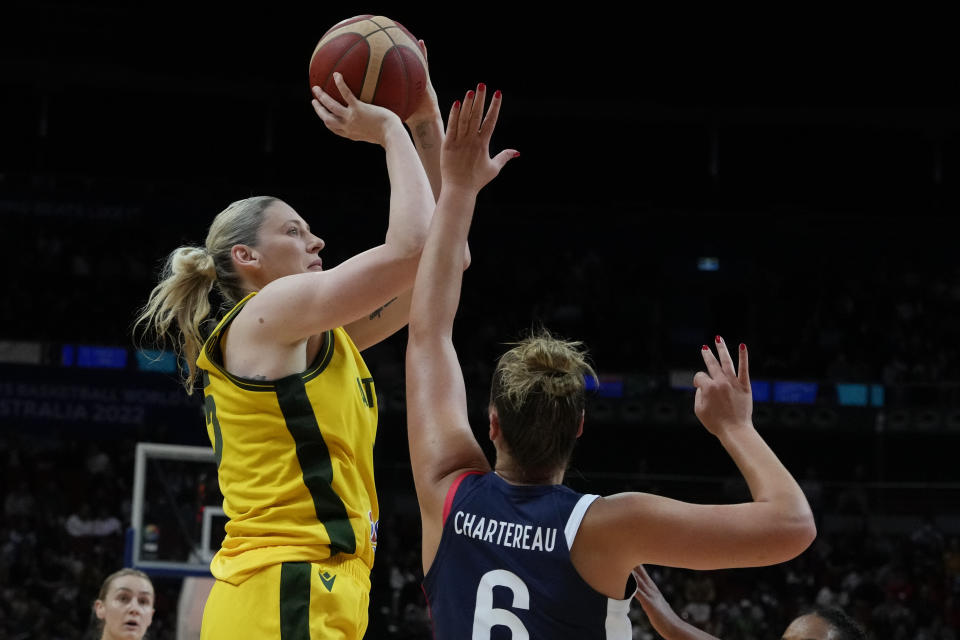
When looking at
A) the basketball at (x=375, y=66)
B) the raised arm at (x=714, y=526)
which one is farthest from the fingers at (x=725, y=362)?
the basketball at (x=375, y=66)

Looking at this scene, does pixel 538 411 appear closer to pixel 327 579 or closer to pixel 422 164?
pixel 327 579

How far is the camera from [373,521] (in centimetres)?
291

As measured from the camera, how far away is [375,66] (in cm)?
322

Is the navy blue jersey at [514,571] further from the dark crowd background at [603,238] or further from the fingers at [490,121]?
the dark crowd background at [603,238]

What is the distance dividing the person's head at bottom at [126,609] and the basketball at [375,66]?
3.31 metres

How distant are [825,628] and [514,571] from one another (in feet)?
5.76

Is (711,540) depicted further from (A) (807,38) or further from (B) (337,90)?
(A) (807,38)

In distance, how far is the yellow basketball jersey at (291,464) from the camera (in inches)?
108

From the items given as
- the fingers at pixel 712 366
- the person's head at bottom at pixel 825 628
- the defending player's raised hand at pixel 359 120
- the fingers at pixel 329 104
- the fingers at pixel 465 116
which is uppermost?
the fingers at pixel 329 104

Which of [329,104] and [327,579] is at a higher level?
[329,104]

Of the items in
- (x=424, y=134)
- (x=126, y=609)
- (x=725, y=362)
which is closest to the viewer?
(x=725, y=362)

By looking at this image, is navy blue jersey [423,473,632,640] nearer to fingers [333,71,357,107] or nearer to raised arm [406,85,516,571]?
raised arm [406,85,516,571]

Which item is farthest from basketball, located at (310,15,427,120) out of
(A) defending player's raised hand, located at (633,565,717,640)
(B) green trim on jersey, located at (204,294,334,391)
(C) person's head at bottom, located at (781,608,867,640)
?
(C) person's head at bottom, located at (781,608,867,640)

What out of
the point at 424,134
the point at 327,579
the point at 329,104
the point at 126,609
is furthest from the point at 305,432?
the point at 126,609
